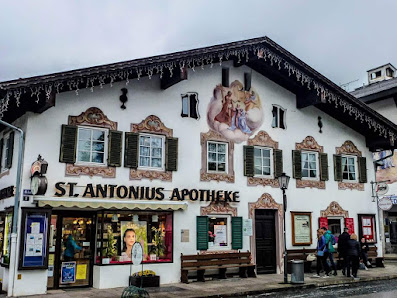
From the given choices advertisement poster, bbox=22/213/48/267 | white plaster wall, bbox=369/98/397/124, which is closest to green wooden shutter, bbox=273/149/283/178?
advertisement poster, bbox=22/213/48/267

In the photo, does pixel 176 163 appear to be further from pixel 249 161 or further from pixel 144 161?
pixel 249 161

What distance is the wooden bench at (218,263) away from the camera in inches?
608

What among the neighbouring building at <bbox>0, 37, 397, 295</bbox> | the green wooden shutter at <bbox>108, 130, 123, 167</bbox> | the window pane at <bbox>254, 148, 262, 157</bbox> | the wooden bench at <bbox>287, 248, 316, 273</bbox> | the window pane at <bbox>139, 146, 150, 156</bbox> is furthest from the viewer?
the window pane at <bbox>254, 148, 262, 157</bbox>

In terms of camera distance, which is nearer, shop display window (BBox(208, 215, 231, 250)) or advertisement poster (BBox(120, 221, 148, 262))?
advertisement poster (BBox(120, 221, 148, 262))

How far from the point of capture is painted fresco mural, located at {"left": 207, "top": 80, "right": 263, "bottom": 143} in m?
17.2

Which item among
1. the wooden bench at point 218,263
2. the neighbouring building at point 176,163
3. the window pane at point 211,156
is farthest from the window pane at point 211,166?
the wooden bench at point 218,263

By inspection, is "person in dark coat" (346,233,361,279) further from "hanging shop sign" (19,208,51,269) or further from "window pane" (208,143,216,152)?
"hanging shop sign" (19,208,51,269)

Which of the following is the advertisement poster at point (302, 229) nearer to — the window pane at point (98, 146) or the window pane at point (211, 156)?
the window pane at point (211, 156)

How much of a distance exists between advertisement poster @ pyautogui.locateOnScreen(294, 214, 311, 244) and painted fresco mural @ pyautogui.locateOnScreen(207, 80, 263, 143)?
147 inches

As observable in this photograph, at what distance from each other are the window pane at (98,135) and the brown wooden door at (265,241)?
20.7 feet

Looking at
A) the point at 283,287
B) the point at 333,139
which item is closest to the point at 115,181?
the point at 283,287

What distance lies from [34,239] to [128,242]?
2.87 metres

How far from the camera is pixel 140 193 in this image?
49.5 feet

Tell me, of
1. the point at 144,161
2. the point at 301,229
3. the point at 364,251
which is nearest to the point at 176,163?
the point at 144,161
